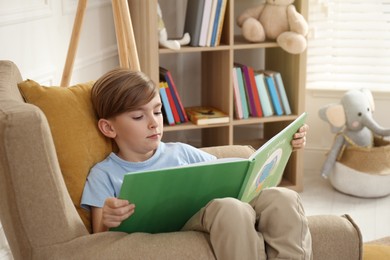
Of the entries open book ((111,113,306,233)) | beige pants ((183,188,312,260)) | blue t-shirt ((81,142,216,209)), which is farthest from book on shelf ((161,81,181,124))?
beige pants ((183,188,312,260))

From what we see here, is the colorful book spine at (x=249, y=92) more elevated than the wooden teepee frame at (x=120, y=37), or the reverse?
the wooden teepee frame at (x=120, y=37)

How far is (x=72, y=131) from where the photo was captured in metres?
1.88

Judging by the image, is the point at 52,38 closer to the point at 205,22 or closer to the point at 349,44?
the point at 205,22

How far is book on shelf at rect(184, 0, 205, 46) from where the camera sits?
3207 millimetres

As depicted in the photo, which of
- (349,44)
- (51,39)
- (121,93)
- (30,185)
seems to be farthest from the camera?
(349,44)

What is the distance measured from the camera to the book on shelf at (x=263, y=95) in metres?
Answer: 3.42

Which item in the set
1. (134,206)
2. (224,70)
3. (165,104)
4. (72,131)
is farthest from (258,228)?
(224,70)

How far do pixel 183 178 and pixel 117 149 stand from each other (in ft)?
1.53

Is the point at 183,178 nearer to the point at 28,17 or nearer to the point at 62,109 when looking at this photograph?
the point at 62,109

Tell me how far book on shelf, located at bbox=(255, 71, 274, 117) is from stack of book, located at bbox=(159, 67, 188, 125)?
0.38 metres

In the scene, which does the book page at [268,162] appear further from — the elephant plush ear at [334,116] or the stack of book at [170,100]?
the elephant plush ear at [334,116]

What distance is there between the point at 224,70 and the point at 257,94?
0.66 ft

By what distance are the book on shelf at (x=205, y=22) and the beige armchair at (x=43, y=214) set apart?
1739mm

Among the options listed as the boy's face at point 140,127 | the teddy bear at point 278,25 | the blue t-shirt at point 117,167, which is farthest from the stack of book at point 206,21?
the boy's face at point 140,127
